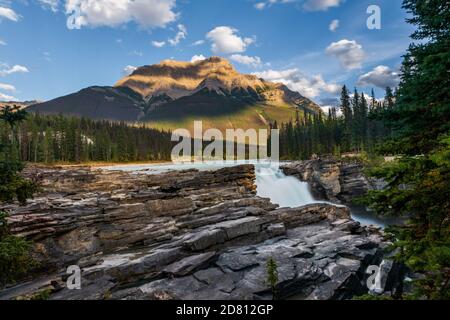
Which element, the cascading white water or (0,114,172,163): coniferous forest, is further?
(0,114,172,163): coniferous forest

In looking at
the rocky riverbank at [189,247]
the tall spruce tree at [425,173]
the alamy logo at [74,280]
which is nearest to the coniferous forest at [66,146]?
the rocky riverbank at [189,247]

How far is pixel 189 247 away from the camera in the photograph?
66.2 feet

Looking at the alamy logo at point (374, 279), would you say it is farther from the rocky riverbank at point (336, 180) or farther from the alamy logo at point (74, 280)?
the rocky riverbank at point (336, 180)

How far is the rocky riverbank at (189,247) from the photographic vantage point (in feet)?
51.9

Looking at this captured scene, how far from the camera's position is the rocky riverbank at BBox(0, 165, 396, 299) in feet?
51.9

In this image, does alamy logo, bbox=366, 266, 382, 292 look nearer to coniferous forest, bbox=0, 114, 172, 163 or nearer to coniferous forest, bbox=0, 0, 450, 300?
coniferous forest, bbox=0, 0, 450, 300

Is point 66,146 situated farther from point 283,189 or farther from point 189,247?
point 189,247

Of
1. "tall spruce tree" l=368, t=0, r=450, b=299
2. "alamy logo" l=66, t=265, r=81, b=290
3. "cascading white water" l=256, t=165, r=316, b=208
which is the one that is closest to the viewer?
"tall spruce tree" l=368, t=0, r=450, b=299

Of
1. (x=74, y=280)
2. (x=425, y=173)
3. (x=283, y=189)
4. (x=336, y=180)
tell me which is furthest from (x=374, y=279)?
(x=336, y=180)

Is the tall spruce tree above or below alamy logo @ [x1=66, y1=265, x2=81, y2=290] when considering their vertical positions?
above

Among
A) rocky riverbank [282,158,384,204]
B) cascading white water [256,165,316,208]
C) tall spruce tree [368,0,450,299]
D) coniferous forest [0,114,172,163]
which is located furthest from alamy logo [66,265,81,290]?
coniferous forest [0,114,172,163]
